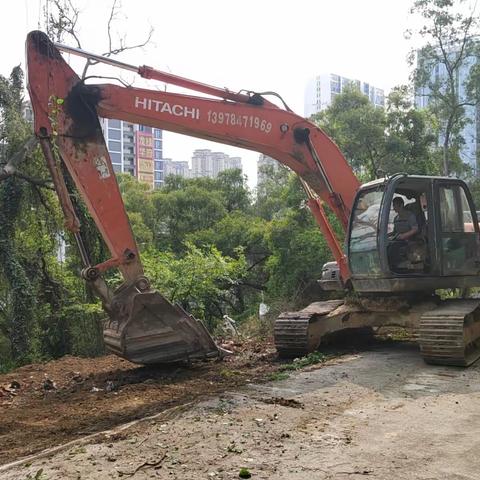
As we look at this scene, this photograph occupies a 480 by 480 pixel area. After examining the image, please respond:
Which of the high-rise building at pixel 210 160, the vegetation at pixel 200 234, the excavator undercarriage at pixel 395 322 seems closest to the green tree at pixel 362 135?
the vegetation at pixel 200 234

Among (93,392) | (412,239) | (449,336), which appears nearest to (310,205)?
(412,239)

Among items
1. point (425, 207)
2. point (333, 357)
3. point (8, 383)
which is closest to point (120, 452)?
point (8, 383)

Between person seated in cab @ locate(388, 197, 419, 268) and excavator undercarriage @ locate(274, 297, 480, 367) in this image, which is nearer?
excavator undercarriage @ locate(274, 297, 480, 367)

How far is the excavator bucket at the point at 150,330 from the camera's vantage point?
6.76 m

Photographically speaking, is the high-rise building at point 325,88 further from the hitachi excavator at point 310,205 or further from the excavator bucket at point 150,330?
the excavator bucket at point 150,330

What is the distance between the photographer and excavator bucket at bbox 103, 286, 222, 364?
6758 mm

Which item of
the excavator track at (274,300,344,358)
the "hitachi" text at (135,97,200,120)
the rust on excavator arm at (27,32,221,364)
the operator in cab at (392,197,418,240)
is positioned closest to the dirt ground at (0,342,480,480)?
the rust on excavator arm at (27,32,221,364)

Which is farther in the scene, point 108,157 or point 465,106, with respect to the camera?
point 465,106

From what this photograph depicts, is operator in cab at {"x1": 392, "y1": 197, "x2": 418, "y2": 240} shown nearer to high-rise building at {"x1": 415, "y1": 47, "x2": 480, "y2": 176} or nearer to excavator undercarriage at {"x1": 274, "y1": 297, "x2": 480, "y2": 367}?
excavator undercarriage at {"x1": 274, "y1": 297, "x2": 480, "y2": 367}

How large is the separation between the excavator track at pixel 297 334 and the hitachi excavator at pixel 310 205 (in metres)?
0.02

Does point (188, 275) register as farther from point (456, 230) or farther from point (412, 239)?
point (456, 230)

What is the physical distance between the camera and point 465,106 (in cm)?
2388

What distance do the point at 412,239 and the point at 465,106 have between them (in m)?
18.1

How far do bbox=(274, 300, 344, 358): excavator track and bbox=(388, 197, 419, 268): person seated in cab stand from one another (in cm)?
139
